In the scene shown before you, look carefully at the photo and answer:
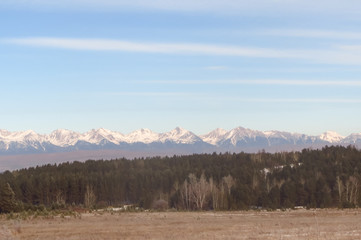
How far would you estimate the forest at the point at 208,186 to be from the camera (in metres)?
142

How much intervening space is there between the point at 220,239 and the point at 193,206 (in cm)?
10421

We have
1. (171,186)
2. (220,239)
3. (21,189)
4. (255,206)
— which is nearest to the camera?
(220,239)

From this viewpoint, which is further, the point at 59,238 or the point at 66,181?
the point at 66,181

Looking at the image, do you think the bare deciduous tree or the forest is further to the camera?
the bare deciduous tree

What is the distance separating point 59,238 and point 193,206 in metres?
103

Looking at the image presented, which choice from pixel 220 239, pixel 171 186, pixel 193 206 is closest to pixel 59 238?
pixel 220 239

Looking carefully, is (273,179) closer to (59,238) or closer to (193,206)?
(193,206)

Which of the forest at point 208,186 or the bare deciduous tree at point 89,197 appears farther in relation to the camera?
the bare deciduous tree at point 89,197

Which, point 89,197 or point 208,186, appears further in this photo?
point 89,197

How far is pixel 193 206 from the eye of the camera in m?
145

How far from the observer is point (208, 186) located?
146750 mm

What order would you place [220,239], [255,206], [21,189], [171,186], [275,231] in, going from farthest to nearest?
[171,186] < [21,189] < [255,206] < [275,231] < [220,239]

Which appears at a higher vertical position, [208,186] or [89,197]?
[208,186]

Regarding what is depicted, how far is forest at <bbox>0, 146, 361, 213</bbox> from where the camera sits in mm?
141875
